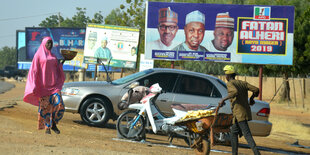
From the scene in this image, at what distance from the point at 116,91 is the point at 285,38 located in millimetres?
11289

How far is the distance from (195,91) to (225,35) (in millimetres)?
9851

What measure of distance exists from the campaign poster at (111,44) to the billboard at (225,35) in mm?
10908

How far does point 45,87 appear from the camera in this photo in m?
9.22

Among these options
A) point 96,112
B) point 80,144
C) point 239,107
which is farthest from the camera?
point 96,112

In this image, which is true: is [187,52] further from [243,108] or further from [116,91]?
[243,108]

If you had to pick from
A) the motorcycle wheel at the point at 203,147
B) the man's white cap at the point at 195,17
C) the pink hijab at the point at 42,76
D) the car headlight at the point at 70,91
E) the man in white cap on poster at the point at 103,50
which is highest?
the man's white cap at the point at 195,17

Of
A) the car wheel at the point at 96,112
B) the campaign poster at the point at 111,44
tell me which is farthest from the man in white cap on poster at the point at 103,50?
the car wheel at the point at 96,112

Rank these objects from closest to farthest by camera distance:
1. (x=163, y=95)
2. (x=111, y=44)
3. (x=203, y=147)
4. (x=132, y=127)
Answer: (x=203, y=147) → (x=132, y=127) → (x=163, y=95) → (x=111, y=44)

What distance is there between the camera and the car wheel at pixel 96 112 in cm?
1140

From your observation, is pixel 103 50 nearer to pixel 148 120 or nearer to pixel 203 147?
pixel 148 120

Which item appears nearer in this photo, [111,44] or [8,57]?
[111,44]

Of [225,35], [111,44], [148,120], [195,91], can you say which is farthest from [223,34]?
[111,44]

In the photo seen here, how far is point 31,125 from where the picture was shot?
10.3m

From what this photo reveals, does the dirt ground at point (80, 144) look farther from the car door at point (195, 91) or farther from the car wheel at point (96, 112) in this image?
the car door at point (195, 91)
